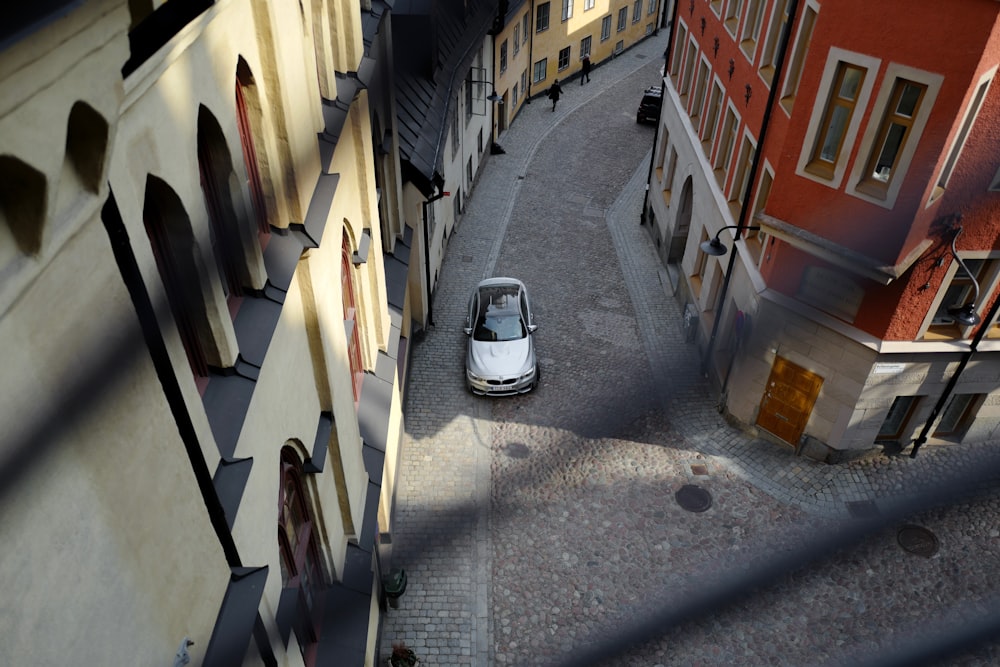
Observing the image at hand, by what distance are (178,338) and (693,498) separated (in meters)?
10.4

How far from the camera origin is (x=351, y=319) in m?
8.88

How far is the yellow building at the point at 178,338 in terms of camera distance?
165 centimetres

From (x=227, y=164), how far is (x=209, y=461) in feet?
5.73

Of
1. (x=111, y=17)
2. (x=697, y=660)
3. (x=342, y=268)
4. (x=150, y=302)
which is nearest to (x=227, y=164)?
(x=150, y=302)

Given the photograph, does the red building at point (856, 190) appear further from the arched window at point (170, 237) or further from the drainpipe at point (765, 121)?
the arched window at point (170, 237)

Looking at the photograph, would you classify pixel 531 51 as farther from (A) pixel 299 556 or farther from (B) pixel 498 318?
(A) pixel 299 556

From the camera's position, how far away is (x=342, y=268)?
28.2 ft

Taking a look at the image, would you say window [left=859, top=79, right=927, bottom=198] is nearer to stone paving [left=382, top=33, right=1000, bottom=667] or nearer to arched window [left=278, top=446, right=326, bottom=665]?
stone paving [left=382, top=33, right=1000, bottom=667]

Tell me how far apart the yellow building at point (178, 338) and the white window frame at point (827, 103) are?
5.93 m

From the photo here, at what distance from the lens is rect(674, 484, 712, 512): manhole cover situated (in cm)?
1195

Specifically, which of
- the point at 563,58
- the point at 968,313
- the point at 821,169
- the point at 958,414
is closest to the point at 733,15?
the point at 821,169

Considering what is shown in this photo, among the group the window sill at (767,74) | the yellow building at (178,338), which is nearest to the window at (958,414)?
the window sill at (767,74)

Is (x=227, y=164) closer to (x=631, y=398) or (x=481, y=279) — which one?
(x=631, y=398)

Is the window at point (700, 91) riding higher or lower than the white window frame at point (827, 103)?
lower
